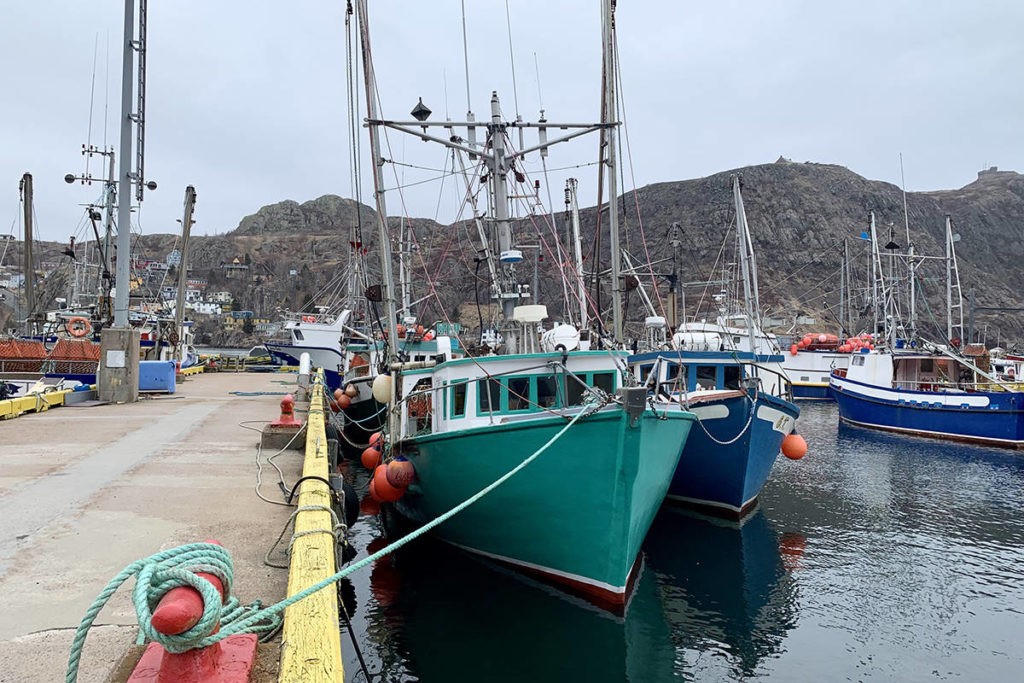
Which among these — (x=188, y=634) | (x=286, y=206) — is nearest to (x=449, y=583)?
(x=188, y=634)

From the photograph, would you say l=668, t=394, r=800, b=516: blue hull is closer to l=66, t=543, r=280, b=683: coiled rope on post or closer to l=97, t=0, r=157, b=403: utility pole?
l=66, t=543, r=280, b=683: coiled rope on post

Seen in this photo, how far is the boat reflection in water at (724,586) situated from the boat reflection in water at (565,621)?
24mm

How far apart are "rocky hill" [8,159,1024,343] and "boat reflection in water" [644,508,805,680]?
179 feet

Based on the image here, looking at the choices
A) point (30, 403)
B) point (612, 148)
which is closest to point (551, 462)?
point (612, 148)

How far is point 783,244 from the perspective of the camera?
89.8 meters

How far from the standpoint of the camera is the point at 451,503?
9867 mm

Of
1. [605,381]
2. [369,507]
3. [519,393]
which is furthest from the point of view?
[369,507]

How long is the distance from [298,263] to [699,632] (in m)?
124

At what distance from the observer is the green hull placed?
7812 mm

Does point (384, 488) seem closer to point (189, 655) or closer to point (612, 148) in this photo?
point (189, 655)

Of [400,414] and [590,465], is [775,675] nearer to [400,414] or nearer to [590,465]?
[590,465]

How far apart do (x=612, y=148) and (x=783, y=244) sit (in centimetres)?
8437

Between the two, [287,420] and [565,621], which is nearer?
[565,621]

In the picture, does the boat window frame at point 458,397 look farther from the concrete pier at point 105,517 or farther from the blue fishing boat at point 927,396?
the blue fishing boat at point 927,396
